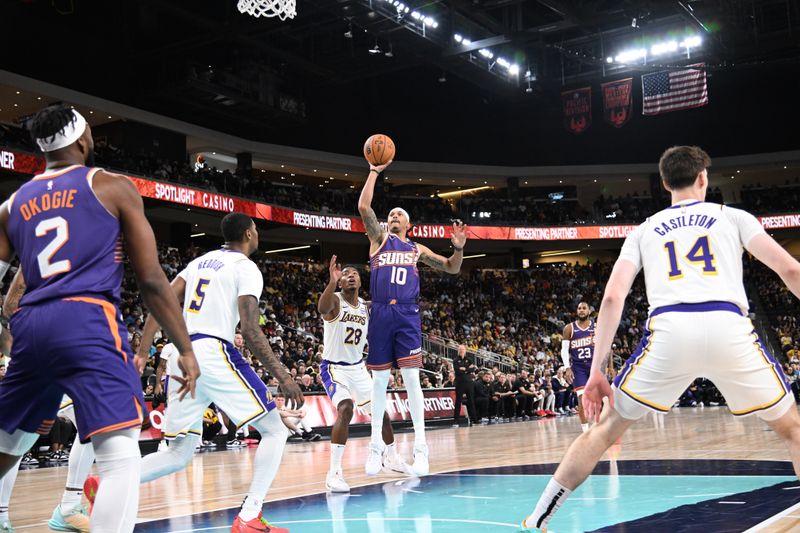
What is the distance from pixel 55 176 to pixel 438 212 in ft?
106

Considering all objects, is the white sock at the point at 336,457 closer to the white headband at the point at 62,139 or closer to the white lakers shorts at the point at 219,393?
the white lakers shorts at the point at 219,393

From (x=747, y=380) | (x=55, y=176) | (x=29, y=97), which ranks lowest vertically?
(x=747, y=380)

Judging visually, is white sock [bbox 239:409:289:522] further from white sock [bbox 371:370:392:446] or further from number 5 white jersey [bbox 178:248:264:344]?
white sock [bbox 371:370:392:446]

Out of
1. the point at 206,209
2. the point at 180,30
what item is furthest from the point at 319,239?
the point at 180,30

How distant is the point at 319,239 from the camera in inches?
1428

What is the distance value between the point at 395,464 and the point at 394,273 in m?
1.75

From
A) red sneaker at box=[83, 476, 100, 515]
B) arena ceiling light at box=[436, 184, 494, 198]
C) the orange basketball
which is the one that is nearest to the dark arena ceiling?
arena ceiling light at box=[436, 184, 494, 198]

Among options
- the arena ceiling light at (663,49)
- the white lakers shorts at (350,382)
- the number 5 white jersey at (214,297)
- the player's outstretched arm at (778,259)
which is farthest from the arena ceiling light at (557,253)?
the player's outstretched arm at (778,259)

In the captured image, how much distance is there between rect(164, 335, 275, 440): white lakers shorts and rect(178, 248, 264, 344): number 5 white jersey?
0.29 feet

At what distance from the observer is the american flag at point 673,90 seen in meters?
26.1

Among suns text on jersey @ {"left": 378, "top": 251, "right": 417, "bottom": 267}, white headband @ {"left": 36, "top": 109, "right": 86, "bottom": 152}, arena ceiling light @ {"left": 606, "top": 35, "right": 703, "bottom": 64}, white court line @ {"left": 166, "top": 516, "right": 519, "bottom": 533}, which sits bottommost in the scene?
white court line @ {"left": 166, "top": 516, "right": 519, "bottom": 533}

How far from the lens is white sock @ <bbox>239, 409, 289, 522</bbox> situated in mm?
4500

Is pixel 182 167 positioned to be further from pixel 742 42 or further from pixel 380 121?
pixel 742 42

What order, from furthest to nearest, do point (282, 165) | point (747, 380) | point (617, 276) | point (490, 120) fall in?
point (490, 120) < point (282, 165) < point (617, 276) < point (747, 380)
